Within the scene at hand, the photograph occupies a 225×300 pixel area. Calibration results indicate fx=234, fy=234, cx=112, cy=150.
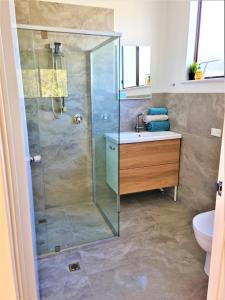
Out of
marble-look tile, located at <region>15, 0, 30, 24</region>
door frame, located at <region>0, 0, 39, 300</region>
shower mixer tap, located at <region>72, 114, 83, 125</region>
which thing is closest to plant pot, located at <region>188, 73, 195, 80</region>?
shower mixer tap, located at <region>72, 114, 83, 125</region>

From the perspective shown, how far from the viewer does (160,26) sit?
2938 mm

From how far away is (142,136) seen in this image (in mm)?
2719

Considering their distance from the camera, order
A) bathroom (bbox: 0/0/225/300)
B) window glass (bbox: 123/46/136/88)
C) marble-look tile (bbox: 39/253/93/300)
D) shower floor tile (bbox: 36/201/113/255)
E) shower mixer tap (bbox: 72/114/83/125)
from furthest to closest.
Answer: window glass (bbox: 123/46/136/88) → shower mixer tap (bbox: 72/114/83/125) → shower floor tile (bbox: 36/201/113/255) → bathroom (bbox: 0/0/225/300) → marble-look tile (bbox: 39/253/93/300)

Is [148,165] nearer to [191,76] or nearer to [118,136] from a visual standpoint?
[118,136]

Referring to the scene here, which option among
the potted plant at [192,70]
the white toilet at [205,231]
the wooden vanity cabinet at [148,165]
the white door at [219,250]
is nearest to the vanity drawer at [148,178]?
the wooden vanity cabinet at [148,165]

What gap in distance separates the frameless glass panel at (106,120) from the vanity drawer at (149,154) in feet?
0.45

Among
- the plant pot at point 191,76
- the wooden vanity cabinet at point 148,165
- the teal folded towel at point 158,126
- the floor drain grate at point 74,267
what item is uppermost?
the plant pot at point 191,76

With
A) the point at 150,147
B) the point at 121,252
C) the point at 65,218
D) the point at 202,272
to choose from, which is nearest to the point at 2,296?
the point at 121,252

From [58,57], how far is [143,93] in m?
1.14

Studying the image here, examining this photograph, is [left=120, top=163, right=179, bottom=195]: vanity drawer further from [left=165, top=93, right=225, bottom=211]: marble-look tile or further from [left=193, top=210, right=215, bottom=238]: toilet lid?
[left=193, top=210, right=215, bottom=238]: toilet lid

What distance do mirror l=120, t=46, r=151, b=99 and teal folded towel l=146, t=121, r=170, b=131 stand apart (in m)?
0.37

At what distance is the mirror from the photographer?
2861mm

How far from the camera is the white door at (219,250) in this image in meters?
0.99

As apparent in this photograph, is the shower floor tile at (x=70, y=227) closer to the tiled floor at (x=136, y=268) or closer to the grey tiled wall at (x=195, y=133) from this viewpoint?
the tiled floor at (x=136, y=268)
